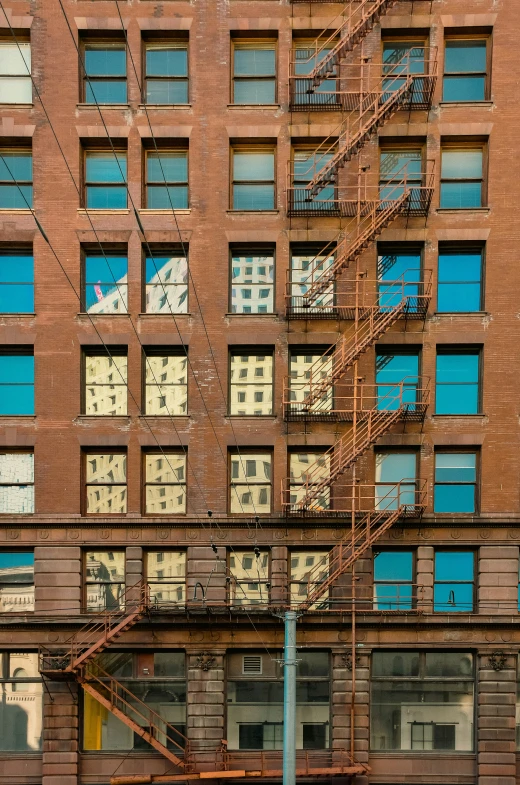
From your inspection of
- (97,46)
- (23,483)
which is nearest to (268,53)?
(97,46)

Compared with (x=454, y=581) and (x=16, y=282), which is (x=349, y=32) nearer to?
(x=16, y=282)

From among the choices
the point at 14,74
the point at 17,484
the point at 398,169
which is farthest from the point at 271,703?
the point at 14,74

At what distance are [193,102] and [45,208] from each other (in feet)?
18.3

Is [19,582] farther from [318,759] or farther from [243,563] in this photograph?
[318,759]

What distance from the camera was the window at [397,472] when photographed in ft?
75.9

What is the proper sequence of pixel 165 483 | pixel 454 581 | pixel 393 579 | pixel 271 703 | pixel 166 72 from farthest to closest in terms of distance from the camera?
pixel 166 72
pixel 165 483
pixel 393 579
pixel 454 581
pixel 271 703

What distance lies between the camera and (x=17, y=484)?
76.4 ft

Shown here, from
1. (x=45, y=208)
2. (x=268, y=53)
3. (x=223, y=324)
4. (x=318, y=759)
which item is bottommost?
(x=318, y=759)

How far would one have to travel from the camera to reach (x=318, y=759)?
2239 cm

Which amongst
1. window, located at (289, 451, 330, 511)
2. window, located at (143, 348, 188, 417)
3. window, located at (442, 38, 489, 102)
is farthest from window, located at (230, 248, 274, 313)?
window, located at (442, 38, 489, 102)

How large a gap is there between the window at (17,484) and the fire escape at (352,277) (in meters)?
7.82

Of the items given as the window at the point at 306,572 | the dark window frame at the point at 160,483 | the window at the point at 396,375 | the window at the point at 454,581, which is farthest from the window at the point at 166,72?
the window at the point at 454,581

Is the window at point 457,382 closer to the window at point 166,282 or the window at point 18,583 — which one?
the window at point 166,282

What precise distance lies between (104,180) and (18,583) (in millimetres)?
12634
